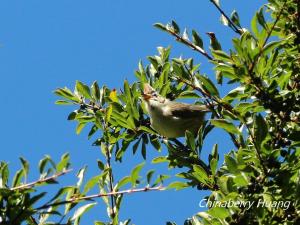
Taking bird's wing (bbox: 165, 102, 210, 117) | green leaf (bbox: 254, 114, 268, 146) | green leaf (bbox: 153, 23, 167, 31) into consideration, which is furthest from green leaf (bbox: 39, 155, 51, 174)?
bird's wing (bbox: 165, 102, 210, 117)

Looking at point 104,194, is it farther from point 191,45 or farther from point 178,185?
point 191,45

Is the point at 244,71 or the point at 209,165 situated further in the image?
the point at 209,165

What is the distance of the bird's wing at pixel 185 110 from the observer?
5.50m

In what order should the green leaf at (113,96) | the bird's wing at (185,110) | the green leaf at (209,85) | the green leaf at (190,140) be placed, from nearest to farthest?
1. the green leaf at (209,85)
2. the green leaf at (190,140)
3. the green leaf at (113,96)
4. the bird's wing at (185,110)

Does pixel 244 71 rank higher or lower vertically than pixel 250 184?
higher

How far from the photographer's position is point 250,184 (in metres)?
3.12

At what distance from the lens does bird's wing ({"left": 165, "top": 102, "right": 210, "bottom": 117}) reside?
5.50 metres

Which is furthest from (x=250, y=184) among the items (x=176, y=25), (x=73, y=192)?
(x=176, y=25)

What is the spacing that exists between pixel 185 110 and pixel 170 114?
16 centimetres

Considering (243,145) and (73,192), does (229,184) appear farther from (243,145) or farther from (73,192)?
(73,192)

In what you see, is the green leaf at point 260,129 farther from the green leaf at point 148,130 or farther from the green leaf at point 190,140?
the green leaf at point 148,130

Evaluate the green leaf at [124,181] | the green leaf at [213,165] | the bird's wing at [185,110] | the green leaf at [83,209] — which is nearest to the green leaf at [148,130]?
the green leaf at [213,165]

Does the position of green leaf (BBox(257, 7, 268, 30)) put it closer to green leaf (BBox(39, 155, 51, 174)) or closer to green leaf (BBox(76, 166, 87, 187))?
green leaf (BBox(76, 166, 87, 187))

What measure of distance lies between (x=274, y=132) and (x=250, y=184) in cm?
42
